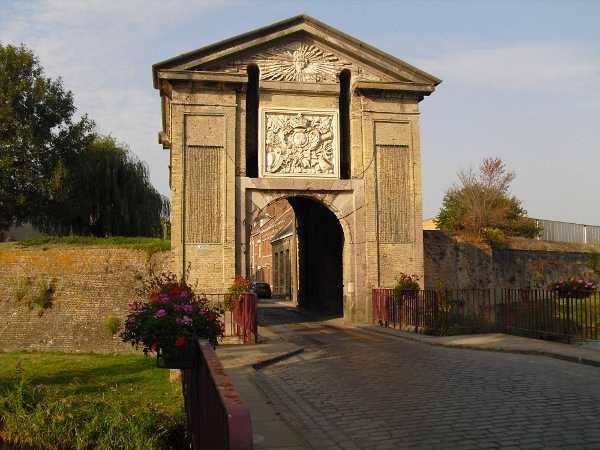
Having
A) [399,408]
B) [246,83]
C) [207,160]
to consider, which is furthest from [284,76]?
[399,408]

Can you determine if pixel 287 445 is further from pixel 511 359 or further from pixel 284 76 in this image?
pixel 284 76

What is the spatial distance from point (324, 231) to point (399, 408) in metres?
19.7

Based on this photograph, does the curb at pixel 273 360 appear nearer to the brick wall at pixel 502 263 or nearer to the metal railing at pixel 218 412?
the metal railing at pixel 218 412

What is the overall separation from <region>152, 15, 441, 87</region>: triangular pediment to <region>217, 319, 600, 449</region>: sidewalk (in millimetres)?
8646

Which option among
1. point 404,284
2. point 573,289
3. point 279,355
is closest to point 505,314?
point 573,289

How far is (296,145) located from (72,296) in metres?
9.07

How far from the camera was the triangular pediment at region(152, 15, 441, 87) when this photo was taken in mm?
19891

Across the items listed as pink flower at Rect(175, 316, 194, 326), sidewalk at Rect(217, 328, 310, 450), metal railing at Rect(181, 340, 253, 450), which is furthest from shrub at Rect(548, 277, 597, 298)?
metal railing at Rect(181, 340, 253, 450)

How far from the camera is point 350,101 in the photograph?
2123 cm

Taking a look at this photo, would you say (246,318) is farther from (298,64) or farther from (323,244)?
(323,244)

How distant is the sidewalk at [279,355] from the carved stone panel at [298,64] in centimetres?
855

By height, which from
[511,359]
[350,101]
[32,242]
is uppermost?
[350,101]

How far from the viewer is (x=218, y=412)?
3668mm

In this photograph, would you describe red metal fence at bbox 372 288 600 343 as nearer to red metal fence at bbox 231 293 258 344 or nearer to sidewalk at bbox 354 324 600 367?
sidewalk at bbox 354 324 600 367
